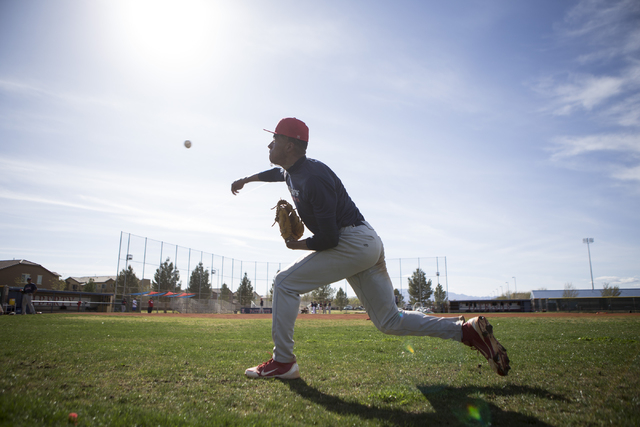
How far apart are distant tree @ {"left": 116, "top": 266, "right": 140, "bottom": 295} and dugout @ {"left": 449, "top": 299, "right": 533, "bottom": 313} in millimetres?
33669

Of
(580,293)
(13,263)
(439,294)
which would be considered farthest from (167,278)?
(580,293)

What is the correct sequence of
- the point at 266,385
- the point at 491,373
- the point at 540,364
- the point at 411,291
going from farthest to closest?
1. the point at 411,291
2. the point at 540,364
3. the point at 491,373
4. the point at 266,385

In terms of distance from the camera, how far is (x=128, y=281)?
34.5 m

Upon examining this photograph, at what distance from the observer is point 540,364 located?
12.0ft

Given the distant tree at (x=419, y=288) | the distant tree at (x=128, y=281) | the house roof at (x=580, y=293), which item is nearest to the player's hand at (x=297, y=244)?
the distant tree at (x=128, y=281)

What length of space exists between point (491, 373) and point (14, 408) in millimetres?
3512

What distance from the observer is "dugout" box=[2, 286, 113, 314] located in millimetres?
18500

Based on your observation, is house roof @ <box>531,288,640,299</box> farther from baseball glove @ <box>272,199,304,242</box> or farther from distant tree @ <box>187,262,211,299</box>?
baseball glove @ <box>272,199,304,242</box>

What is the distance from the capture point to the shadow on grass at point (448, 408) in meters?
2.04

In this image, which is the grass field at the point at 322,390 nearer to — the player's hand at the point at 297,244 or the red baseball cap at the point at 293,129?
the player's hand at the point at 297,244

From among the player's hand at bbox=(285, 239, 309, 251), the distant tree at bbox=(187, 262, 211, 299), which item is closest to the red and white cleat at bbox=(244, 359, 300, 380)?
the player's hand at bbox=(285, 239, 309, 251)

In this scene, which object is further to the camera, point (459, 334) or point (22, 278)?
point (22, 278)

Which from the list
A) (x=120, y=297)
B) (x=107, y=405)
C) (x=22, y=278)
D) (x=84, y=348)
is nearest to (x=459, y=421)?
(x=107, y=405)

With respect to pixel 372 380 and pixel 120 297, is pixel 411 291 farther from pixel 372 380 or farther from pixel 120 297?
pixel 372 380
